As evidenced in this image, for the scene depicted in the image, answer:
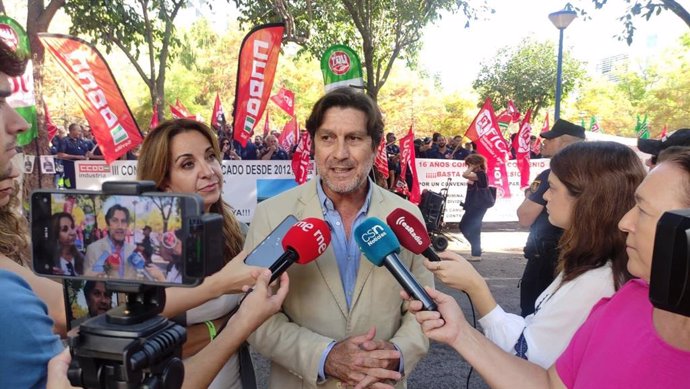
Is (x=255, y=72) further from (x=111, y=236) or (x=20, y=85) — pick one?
(x=111, y=236)

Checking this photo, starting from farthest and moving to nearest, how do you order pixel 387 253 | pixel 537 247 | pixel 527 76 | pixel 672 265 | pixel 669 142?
pixel 527 76, pixel 537 247, pixel 669 142, pixel 387 253, pixel 672 265

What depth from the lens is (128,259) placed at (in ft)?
3.06

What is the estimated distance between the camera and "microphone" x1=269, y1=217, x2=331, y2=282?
1.54m

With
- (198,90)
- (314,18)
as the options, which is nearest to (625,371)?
(314,18)

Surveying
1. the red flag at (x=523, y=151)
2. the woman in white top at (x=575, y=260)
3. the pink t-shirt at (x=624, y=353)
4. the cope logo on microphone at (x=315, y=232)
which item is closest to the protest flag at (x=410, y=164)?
the red flag at (x=523, y=151)

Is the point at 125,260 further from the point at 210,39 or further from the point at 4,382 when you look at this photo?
the point at 210,39

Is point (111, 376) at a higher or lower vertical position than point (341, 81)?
lower

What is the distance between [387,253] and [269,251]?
414 millimetres

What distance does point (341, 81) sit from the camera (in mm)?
6398

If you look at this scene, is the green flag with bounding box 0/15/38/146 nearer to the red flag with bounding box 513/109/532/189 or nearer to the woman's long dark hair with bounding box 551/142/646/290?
the woman's long dark hair with bounding box 551/142/646/290

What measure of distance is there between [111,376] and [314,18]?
12.9 m

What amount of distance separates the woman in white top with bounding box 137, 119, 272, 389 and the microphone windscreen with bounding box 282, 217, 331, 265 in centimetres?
23

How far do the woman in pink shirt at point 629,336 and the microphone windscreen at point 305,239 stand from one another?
1.25 ft

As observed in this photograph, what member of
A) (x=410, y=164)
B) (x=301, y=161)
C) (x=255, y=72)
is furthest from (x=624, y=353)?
(x=410, y=164)
